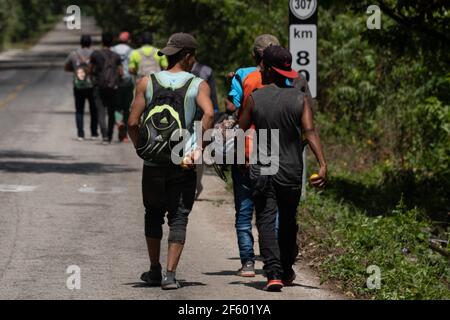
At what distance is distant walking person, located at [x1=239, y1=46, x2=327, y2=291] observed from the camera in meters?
9.42

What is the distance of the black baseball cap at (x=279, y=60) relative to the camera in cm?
955

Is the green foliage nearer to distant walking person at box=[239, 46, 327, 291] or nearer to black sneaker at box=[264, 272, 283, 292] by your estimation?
black sneaker at box=[264, 272, 283, 292]

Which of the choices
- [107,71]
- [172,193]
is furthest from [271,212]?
[107,71]

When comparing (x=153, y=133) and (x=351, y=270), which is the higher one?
(x=153, y=133)

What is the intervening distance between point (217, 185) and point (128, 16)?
29.3 metres

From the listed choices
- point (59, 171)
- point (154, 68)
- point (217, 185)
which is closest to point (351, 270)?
point (217, 185)

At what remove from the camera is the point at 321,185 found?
9422 mm

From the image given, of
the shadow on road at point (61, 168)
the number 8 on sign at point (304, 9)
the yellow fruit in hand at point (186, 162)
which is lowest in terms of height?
the shadow on road at point (61, 168)

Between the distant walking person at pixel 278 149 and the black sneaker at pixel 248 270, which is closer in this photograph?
the distant walking person at pixel 278 149

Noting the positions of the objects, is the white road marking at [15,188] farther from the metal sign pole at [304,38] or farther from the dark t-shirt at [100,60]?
the dark t-shirt at [100,60]

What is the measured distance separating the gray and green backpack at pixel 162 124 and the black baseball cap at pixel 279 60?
27.9 inches

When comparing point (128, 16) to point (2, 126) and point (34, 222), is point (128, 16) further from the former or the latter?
point (34, 222)
